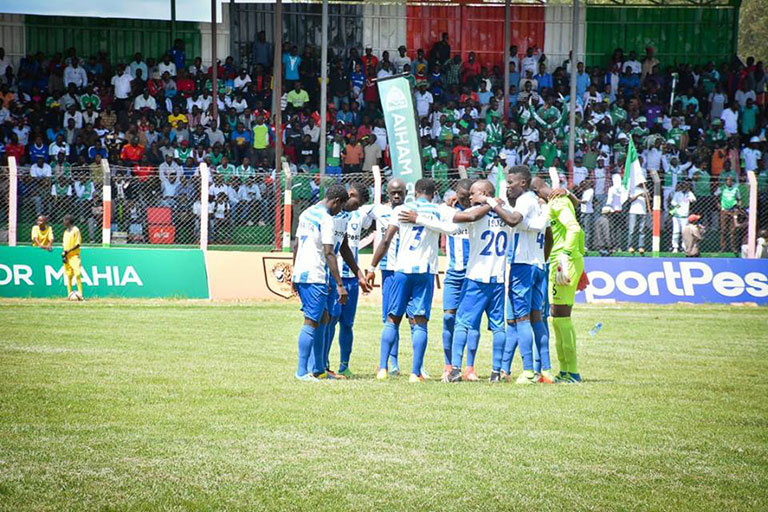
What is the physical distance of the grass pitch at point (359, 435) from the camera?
624 cm

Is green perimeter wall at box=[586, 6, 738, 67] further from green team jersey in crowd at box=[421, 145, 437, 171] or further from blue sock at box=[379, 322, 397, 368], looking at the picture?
blue sock at box=[379, 322, 397, 368]

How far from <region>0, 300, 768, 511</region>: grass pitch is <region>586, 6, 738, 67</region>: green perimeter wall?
22821 mm

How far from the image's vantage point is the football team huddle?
34.8 ft

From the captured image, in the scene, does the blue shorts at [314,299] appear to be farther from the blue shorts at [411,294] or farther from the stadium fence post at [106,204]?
the stadium fence post at [106,204]

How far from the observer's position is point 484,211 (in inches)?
404

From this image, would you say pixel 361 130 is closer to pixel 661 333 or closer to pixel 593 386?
pixel 661 333

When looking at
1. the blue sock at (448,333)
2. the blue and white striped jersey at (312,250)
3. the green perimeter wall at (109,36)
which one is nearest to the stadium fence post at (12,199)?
the green perimeter wall at (109,36)

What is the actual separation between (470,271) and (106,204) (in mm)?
12540

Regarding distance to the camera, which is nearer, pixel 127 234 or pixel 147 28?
pixel 127 234

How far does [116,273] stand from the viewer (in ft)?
70.1

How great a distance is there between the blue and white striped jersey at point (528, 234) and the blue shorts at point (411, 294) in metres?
0.98

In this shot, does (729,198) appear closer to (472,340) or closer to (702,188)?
(702,188)

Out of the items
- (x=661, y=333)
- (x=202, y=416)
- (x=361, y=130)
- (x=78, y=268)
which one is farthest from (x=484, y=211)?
(x=361, y=130)

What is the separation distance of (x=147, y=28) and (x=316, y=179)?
509 inches
